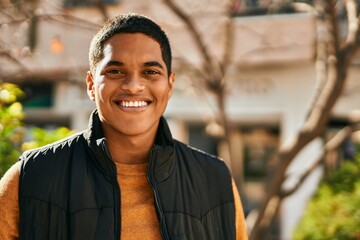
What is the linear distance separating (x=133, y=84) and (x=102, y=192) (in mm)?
419

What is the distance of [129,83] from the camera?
2436mm

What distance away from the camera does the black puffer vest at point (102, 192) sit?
2.33m

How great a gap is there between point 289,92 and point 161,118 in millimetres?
8896

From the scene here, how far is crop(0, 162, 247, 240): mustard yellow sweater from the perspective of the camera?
7.63 ft

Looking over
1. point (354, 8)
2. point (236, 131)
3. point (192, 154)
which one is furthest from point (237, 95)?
point (192, 154)

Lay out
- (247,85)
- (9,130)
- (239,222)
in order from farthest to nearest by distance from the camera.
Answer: (247,85), (9,130), (239,222)

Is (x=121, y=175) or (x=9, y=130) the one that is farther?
(x=9, y=130)

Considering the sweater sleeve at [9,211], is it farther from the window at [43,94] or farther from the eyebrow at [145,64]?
the window at [43,94]

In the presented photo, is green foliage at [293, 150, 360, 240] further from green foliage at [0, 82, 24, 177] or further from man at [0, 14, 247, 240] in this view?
man at [0, 14, 247, 240]

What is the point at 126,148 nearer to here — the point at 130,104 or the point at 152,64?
the point at 130,104

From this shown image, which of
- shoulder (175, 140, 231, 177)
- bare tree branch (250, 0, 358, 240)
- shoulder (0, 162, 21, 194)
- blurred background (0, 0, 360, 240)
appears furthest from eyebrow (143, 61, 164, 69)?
blurred background (0, 0, 360, 240)

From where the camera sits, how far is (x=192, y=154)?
273 centimetres

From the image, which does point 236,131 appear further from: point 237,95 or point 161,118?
point 161,118

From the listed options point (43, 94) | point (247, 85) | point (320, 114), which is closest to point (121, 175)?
point (320, 114)
